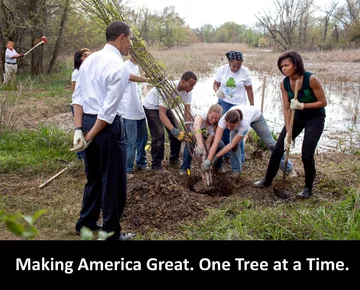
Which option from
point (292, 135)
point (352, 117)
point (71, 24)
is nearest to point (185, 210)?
point (292, 135)

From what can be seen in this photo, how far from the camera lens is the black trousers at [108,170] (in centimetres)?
285

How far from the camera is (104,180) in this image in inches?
116

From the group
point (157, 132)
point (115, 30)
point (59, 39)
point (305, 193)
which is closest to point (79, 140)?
point (115, 30)

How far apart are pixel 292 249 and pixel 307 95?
6.06 ft

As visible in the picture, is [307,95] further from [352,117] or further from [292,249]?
[352,117]

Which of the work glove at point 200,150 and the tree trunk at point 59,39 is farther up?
the tree trunk at point 59,39

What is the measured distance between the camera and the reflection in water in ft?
22.0

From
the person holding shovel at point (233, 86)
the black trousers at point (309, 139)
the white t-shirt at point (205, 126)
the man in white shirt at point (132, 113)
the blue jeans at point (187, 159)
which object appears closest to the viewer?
the black trousers at point (309, 139)

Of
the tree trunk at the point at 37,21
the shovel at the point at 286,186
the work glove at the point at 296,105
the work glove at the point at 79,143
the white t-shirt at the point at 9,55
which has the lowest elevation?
the shovel at the point at 286,186

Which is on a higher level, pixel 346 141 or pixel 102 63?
pixel 102 63

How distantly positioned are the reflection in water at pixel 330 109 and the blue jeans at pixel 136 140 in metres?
0.81

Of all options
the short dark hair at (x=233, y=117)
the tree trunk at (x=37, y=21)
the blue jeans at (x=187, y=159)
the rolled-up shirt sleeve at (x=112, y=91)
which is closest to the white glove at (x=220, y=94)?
the blue jeans at (x=187, y=159)

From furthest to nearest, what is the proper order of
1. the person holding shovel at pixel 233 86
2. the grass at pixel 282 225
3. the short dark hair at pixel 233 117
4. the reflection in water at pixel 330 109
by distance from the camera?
the reflection in water at pixel 330 109, the person holding shovel at pixel 233 86, the short dark hair at pixel 233 117, the grass at pixel 282 225

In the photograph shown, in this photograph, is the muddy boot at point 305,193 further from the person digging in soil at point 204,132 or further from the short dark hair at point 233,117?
the person digging in soil at point 204,132
